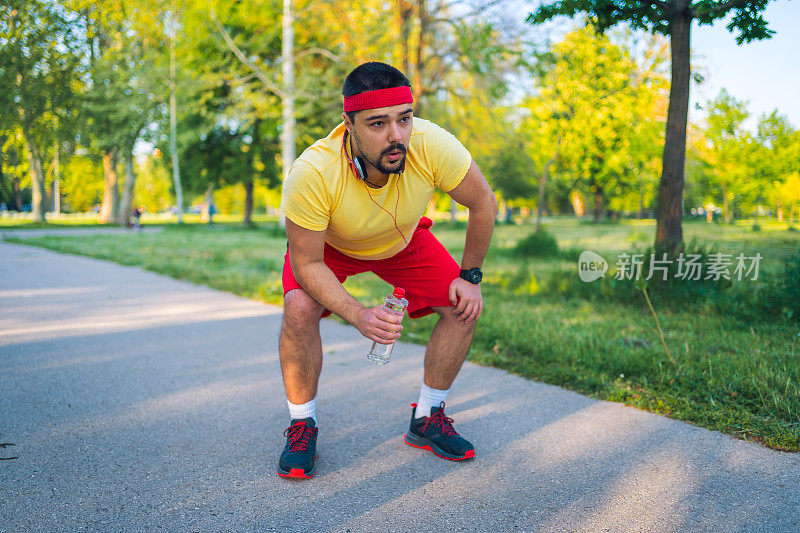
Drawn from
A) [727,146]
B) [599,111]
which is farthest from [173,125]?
[727,146]

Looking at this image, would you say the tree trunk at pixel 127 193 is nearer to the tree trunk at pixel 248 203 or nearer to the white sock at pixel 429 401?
the tree trunk at pixel 248 203

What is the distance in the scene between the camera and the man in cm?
238

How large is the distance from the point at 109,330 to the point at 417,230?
3.76 m

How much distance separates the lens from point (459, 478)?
242 centimetres

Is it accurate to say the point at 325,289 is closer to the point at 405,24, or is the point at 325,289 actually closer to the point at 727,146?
the point at 727,146

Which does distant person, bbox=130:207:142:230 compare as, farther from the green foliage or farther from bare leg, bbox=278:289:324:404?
bare leg, bbox=278:289:324:404

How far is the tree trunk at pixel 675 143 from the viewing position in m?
5.47

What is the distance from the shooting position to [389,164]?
2.41 meters

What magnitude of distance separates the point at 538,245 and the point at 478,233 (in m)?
8.73

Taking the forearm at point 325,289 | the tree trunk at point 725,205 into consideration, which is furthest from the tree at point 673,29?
the forearm at point 325,289

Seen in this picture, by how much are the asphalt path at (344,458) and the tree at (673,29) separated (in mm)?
3139

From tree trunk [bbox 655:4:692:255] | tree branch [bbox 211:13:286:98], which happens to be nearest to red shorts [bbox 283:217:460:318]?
tree trunk [bbox 655:4:692:255]

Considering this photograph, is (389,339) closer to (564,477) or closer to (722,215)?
(564,477)

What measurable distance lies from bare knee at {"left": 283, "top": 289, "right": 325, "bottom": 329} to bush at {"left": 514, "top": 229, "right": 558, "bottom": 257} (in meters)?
9.06
